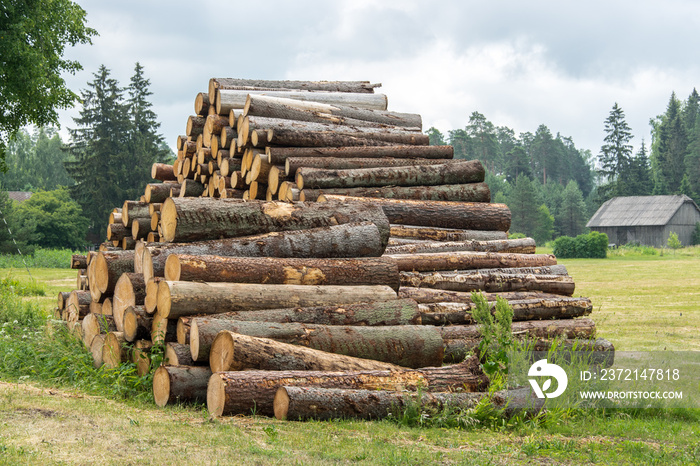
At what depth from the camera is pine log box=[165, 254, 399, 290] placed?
23.4 feet

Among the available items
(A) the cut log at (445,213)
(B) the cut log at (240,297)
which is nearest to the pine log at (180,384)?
(B) the cut log at (240,297)

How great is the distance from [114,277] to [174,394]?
2729mm

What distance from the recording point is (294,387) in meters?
5.96

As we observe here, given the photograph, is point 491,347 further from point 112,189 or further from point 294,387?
point 112,189

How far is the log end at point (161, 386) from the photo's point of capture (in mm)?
6609

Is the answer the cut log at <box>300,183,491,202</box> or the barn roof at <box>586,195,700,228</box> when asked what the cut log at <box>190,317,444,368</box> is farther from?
the barn roof at <box>586,195,700,228</box>

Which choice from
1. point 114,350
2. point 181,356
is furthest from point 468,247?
point 114,350

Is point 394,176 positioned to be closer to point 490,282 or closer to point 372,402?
point 490,282

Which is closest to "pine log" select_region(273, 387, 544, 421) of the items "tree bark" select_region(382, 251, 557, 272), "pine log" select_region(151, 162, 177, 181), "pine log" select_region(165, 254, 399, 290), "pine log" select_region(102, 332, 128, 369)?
"pine log" select_region(165, 254, 399, 290)

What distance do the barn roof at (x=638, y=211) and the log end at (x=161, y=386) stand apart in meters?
55.6

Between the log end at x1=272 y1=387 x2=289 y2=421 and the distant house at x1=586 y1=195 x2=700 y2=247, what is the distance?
5568cm

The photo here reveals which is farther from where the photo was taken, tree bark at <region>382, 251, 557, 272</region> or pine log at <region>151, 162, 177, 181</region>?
pine log at <region>151, 162, 177, 181</region>

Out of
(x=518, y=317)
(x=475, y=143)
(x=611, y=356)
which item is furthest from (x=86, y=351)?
(x=475, y=143)

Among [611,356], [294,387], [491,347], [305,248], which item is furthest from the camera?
[611,356]
